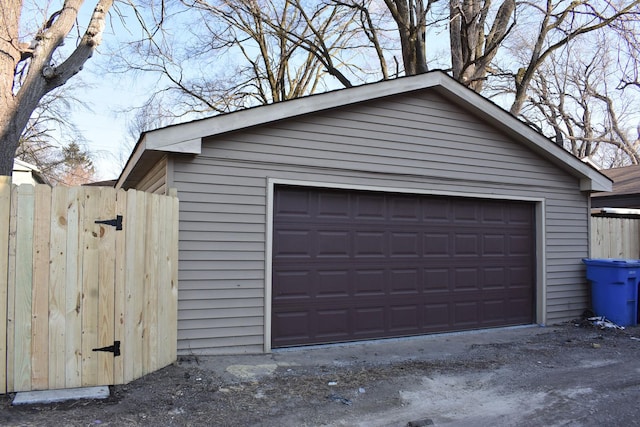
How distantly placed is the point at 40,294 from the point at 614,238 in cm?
952

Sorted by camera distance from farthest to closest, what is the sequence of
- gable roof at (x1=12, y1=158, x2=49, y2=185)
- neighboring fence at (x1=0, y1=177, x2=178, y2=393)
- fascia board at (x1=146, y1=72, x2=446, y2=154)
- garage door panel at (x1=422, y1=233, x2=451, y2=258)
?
gable roof at (x1=12, y1=158, x2=49, y2=185) → garage door panel at (x1=422, y1=233, x2=451, y2=258) → fascia board at (x1=146, y1=72, x2=446, y2=154) → neighboring fence at (x1=0, y1=177, x2=178, y2=393)

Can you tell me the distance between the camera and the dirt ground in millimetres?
3928

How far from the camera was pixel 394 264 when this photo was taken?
22.6 ft

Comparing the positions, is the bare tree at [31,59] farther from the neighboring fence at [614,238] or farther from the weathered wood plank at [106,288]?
the neighboring fence at [614,238]

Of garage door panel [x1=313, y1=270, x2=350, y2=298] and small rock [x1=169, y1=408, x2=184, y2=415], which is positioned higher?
garage door panel [x1=313, y1=270, x2=350, y2=298]

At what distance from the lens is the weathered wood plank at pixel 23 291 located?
13.4 feet

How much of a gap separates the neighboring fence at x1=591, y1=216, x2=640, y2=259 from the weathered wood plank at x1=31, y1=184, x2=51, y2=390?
28.4 feet

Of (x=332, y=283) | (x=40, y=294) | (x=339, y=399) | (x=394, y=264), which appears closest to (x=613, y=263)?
(x=394, y=264)

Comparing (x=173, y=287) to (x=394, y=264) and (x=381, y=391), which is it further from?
(x=394, y=264)

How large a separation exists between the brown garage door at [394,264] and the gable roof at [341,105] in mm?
989

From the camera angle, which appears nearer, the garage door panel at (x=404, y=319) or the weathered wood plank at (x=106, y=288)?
the weathered wood plank at (x=106, y=288)

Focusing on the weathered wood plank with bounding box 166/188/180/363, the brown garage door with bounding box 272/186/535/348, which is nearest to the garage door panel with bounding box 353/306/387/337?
the brown garage door with bounding box 272/186/535/348

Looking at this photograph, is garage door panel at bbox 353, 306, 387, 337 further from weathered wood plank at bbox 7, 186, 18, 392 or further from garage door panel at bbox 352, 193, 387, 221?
weathered wood plank at bbox 7, 186, 18, 392

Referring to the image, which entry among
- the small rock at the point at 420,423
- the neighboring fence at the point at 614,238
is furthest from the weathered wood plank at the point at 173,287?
the neighboring fence at the point at 614,238
